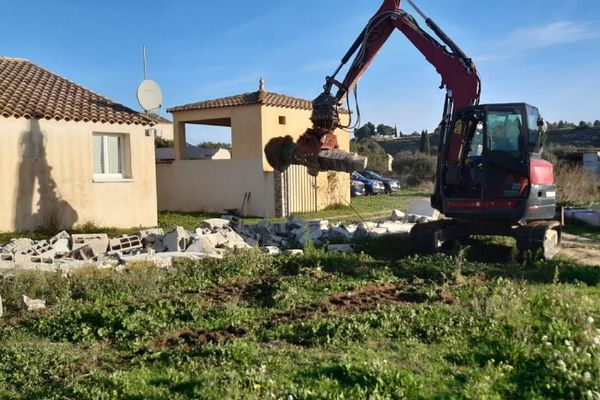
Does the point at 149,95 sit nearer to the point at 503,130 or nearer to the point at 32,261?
the point at 32,261

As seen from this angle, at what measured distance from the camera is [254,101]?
21812 mm

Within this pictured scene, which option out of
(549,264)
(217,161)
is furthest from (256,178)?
(549,264)

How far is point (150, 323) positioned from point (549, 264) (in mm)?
7165

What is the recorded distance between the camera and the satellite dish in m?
20.0

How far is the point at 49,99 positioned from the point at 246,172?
7.83m

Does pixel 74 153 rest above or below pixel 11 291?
above

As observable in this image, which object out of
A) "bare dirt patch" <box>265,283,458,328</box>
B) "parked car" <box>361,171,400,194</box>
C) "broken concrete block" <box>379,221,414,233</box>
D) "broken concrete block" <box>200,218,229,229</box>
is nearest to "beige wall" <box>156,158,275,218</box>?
"broken concrete block" <box>379,221,414,233</box>

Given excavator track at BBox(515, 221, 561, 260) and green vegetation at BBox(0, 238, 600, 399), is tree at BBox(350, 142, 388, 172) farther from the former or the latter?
green vegetation at BBox(0, 238, 600, 399)

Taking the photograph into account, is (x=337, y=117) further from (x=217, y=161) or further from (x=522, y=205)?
(x=217, y=161)

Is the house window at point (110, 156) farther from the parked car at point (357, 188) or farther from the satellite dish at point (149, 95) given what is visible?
the parked car at point (357, 188)

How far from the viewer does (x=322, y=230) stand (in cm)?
1487

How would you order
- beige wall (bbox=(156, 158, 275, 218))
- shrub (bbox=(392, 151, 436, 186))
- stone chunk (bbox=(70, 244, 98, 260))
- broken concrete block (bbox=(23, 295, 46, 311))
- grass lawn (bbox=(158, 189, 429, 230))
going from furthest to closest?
shrub (bbox=(392, 151, 436, 186)), beige wall (bbox=(156, 158, 275, 218)), grass lawn (bbox=(158, 189, 429, 230)), stone chunk (bbox=(70, 244, 98, 260)), broken concrete block (bbox=(23, 295, 46, 311))

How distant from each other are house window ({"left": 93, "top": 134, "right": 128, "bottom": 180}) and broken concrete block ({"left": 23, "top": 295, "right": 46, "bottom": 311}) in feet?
31.4

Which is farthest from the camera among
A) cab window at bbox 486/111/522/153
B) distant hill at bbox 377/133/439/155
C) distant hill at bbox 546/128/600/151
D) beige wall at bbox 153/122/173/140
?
distant hill at bbox 377/133/439/155
